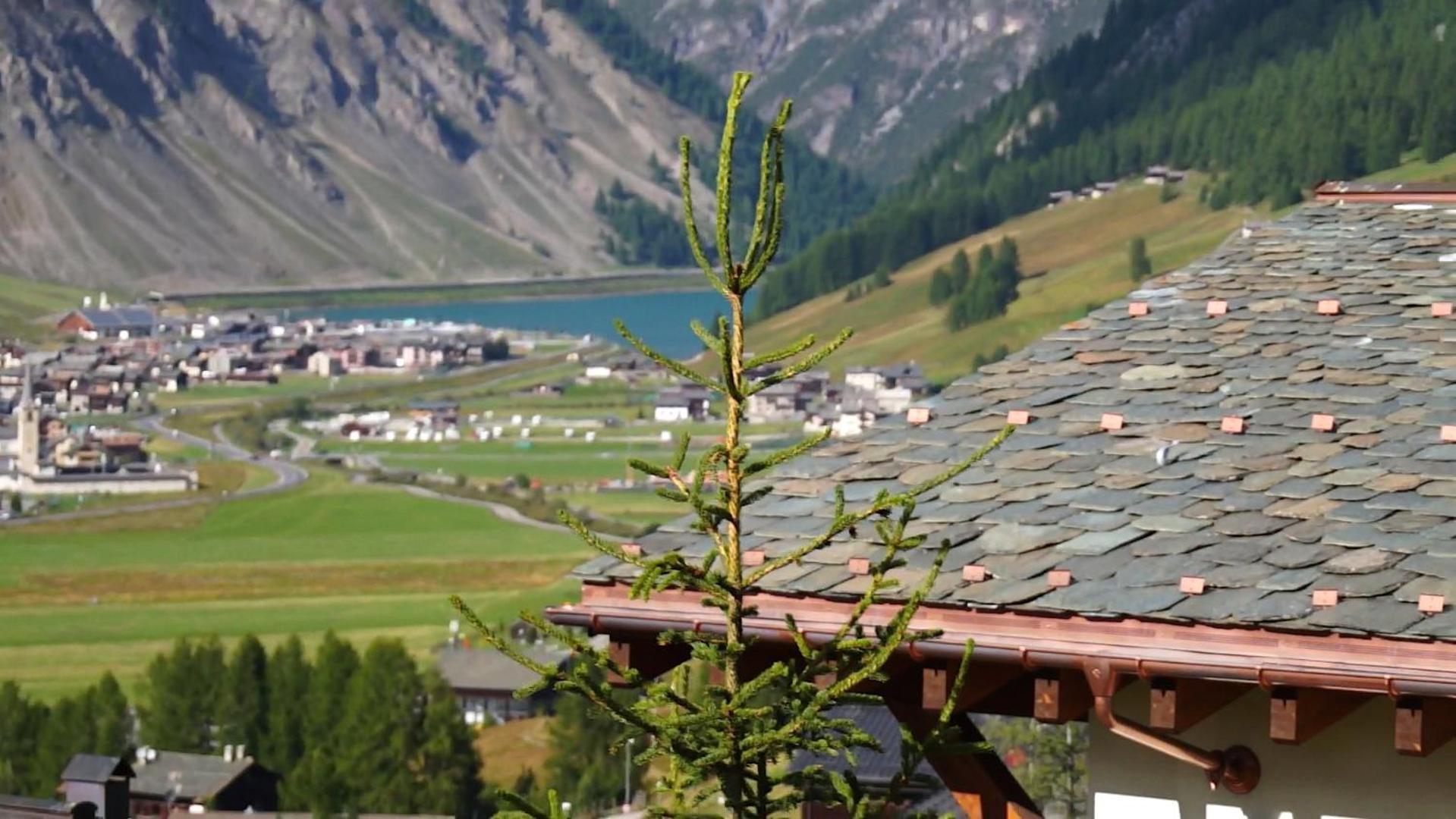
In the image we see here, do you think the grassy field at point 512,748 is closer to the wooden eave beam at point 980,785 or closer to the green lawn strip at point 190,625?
A: the green lawn strip at point 190,625

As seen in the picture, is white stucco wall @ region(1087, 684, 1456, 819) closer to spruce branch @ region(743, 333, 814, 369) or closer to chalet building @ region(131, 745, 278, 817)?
spruce branch @ region(743, 333, 814, 369)

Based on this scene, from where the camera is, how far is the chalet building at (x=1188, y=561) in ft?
28.9

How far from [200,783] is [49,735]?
15.7 ft

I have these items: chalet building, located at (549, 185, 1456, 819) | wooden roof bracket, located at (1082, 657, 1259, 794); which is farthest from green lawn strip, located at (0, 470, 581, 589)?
wooden roof bracket, located at (1082, 657, 1259, 794)

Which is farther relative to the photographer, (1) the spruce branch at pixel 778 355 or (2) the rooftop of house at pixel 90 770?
(2) the rooftop of house at pixel 90 770

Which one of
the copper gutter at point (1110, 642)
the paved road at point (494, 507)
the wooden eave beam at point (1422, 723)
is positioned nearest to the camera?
the copper gutter at point (1110, 642)

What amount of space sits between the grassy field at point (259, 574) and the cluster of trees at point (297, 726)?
22850 mm

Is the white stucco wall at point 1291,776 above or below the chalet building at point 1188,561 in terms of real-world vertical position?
below

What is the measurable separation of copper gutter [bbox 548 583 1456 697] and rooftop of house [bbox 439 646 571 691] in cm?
9911

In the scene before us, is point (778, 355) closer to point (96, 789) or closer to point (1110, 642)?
point (1110, 642)

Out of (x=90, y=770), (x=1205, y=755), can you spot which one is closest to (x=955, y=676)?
(x=1205, y=755)

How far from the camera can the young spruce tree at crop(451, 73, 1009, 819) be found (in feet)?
27.0

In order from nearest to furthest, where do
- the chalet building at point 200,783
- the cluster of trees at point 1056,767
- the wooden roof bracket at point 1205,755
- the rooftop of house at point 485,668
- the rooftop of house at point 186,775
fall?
the wooden roof bracket at point 1205,755, the cluster of trees at point 1056,767, the chalet building at point 200,783, the rooftop of house at point 186,775, the rooftop of house at point 485,668

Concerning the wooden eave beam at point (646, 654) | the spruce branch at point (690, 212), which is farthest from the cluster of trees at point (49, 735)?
the spruce branch at point (690, 212)
